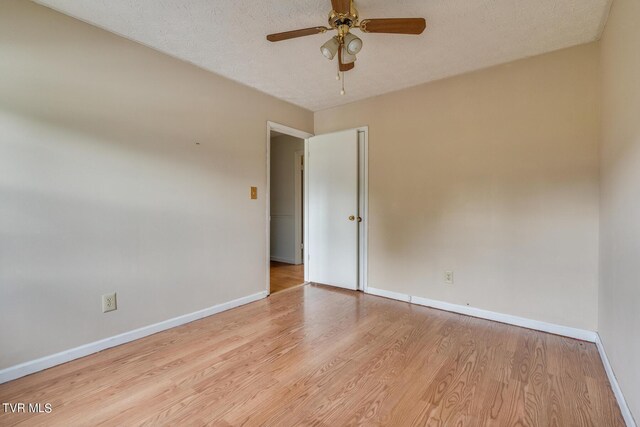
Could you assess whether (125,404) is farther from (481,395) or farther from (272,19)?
(272,19)

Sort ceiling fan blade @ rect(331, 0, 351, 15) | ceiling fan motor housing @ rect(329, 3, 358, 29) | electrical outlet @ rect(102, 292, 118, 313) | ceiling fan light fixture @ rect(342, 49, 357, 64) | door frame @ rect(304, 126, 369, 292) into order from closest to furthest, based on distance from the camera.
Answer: ceiling fan blade @ rect(331, 0, 351, 15) → ceiling fan motor housing @ rect(329, 3, 358, 29) → ceiling fan light fixture @ rect(342, 49, 357, 64) → electrical outlet @ rect(102, 292, 118, 313) → door frame @ rect(304, 126, 369, 292)

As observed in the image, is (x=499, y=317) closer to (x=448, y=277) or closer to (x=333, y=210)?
(x=448, y=277)

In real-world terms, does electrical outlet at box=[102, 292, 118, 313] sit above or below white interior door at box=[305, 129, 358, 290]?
below

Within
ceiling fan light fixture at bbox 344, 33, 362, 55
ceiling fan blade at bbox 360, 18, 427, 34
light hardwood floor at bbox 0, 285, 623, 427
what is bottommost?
light hardwood floor at bbox 0, 285, 623, 427

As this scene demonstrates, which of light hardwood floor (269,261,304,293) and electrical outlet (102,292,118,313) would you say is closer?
electrical outlet (102,292,118,313)

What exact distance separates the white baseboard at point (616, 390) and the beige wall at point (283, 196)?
3983 millimetres

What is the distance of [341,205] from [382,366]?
6.58ft

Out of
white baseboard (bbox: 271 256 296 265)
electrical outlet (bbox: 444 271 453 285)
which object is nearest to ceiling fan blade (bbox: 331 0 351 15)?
electrical outlet (bbox: 444 271 453 285)

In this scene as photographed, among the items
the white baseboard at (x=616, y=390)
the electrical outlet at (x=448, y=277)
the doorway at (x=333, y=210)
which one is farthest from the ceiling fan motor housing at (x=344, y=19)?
the white baseboard at (x=616, y=390)

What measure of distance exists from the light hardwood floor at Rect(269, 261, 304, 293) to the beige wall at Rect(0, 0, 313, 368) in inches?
33.5

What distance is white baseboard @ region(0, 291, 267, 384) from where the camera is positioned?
1737mm

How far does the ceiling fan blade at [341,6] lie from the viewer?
1528 mm

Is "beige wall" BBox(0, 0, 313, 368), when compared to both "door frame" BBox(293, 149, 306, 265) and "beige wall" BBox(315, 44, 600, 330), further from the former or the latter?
"door frame" BBox(293, 149, 306, 265)

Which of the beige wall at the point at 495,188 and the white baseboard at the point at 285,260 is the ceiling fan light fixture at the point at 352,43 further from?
the white baseboard at the point at 285,260
